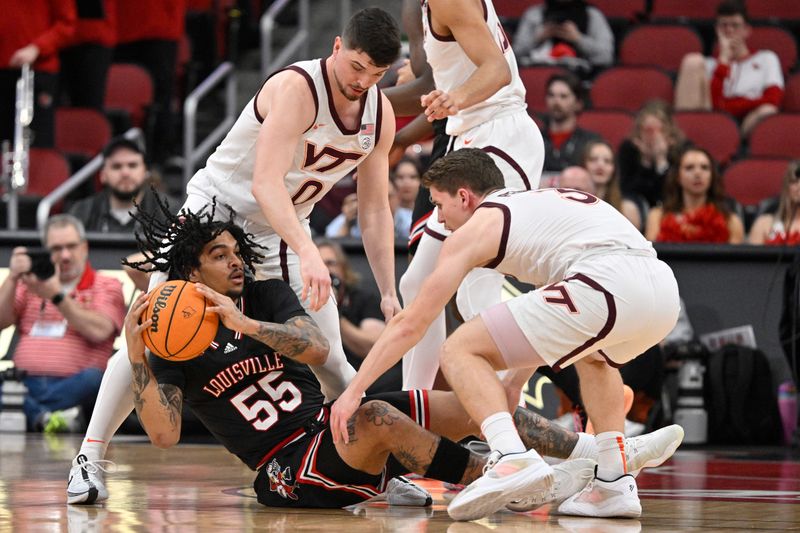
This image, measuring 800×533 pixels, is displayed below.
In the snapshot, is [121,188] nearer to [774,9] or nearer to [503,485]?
[503,485]

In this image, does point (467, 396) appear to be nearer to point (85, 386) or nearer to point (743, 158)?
point (85, 386)

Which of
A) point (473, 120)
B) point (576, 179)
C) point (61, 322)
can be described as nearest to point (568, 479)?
point (473, 120)

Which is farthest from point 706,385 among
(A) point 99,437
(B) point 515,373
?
(A) point 99,437

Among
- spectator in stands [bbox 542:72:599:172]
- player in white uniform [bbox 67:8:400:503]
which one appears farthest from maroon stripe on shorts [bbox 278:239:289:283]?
spectator in stands [bbox 542:72:599:172]

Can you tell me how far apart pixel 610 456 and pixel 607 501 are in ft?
0.52

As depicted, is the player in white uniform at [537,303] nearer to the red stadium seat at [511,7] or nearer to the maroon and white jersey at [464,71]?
the maroon and white jersey at [464,71]

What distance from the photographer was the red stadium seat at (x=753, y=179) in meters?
9.94

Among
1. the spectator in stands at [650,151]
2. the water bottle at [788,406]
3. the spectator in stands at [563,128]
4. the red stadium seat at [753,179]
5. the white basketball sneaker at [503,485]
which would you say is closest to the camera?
the white basketball sneaker at [503,485]

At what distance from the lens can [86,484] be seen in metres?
4.54

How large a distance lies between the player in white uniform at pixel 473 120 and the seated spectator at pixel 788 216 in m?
3.29

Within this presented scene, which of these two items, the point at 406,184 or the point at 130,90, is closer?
Result: the point at 406,184

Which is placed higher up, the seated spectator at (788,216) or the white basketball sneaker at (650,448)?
the seated spectator at (788,216)

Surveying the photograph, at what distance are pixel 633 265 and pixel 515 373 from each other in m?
0.97

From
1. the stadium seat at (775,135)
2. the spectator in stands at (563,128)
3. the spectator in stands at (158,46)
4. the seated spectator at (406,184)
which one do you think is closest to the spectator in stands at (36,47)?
the spectator in stands at (158,46)
